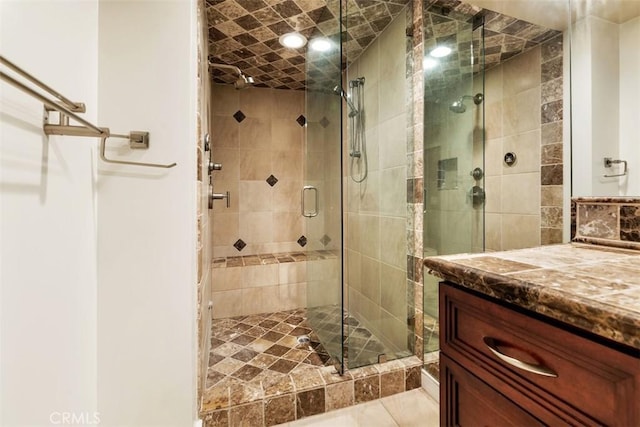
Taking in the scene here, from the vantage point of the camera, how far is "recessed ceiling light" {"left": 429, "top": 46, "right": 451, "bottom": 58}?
1597mm

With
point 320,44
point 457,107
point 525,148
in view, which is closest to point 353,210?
point 457,107

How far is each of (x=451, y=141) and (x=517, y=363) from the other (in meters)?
1.46

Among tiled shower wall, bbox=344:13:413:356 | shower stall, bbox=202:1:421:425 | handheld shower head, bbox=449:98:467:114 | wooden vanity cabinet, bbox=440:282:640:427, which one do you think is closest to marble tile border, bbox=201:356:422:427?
shower stall, bbox=202:1:421:425

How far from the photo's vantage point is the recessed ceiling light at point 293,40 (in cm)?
197

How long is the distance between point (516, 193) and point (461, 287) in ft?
3.48

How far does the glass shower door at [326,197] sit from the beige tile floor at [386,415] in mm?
216

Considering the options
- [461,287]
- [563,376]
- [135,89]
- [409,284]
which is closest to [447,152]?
[409,284]

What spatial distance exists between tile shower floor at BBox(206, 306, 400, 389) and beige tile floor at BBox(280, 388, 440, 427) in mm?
214

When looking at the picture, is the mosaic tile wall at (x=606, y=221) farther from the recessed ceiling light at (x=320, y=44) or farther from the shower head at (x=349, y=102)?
the recessed ceiling light at (x=320, y=44)

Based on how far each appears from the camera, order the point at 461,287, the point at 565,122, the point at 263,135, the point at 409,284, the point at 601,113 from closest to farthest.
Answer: the point at 461,287, the point at 601,113, the point at 565,122, the point at 409,284, the point at 263,135

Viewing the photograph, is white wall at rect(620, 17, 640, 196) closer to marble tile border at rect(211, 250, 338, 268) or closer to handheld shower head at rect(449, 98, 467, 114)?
handheld shower head at rect(449, 98, 467, 114)

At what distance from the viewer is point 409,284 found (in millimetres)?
1651

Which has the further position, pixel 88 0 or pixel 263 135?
pixel 263 135

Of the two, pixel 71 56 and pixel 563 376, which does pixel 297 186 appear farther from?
pixel 563 376
